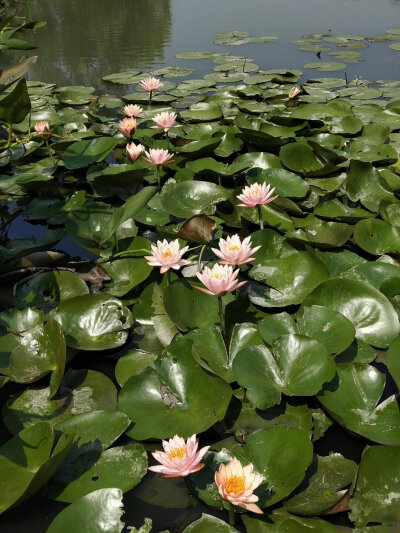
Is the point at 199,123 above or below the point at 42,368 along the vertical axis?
above

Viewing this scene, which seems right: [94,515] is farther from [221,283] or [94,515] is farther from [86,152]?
[86,152]

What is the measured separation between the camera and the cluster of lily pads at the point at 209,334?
3.85 feet

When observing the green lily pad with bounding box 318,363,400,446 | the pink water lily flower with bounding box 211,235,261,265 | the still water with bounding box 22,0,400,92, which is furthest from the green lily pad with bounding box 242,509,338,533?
the still water with bounding box 22,0,400,92

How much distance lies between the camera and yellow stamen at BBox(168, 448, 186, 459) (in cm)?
108

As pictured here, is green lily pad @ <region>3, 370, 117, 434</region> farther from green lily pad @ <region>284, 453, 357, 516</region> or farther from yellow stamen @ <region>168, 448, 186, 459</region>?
green lily pad @ <region>284, 453, 357, 516</region>

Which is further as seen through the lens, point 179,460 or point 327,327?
point 327,327

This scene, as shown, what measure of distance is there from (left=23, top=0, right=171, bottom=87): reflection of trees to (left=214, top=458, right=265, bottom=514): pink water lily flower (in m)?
4.60

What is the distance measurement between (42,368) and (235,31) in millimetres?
6643

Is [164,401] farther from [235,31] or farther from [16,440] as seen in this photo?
[235,31]

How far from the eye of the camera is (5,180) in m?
2.67

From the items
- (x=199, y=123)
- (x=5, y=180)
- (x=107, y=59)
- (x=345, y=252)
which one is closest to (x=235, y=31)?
(x=107, y=59)

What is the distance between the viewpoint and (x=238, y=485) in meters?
1.01

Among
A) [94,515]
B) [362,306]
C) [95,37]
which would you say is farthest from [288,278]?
[95,37]

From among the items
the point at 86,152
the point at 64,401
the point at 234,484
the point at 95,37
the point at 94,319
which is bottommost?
the point at 64,401
